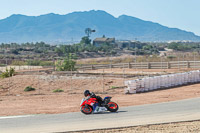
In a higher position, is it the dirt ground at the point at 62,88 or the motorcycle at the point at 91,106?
the motorcycle at the point at 91,106

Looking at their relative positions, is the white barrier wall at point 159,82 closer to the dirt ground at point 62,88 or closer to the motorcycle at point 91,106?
the dirt ground at point 62,88

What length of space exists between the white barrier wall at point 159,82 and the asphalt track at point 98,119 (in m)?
9.66

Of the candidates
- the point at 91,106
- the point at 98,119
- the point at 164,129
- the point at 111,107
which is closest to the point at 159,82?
the point at 111,107

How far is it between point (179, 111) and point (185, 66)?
125ft

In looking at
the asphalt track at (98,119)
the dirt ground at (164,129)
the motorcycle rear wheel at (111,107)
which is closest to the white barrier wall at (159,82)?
the asphalt track at (98,119)

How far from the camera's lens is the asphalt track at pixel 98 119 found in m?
14.7

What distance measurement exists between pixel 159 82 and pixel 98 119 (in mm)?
14812

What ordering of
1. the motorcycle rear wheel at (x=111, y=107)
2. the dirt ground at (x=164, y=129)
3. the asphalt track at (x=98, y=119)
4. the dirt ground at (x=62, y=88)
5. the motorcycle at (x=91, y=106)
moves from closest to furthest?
the dirt ground at (x=164, y=129)
the asphalt track at (x=98, y=119)
the motorcycle at (x=91, y=106)
the motorcycle rear wheel at (x=111, y=107)
the dirt ground at (x=62, y=88)

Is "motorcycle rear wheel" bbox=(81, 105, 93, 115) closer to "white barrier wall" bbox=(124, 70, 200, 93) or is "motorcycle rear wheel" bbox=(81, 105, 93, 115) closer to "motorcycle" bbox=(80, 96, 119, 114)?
"motorcycle" bbox=(80, 96, 119, 114)

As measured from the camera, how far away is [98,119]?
52.6ft

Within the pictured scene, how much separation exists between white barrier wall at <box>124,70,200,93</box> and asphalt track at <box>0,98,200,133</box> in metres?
9.66

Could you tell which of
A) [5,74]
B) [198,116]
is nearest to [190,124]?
[198,116]

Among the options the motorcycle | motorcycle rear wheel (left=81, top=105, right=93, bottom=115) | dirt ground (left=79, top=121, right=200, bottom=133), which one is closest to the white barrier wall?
the motorcycle

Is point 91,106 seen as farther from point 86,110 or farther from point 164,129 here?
point 164,129
